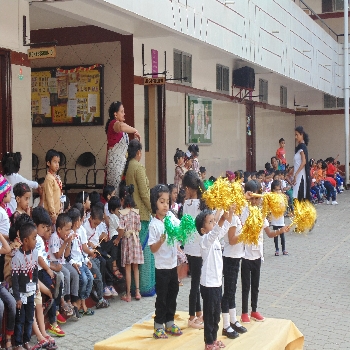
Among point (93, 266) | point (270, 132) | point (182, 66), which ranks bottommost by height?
point (93, 266)

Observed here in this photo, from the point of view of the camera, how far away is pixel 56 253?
22.7 feet

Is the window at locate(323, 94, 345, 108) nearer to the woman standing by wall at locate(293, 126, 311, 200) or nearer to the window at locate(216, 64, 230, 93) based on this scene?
the window at locate(216, 64, 230, 93)

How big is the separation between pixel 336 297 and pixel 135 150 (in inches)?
129

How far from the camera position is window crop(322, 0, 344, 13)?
93.3ft

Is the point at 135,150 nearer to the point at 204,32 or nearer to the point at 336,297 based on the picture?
the point at 336,297

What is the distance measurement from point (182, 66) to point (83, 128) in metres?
3.09

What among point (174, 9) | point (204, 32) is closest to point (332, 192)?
point (204, 32)

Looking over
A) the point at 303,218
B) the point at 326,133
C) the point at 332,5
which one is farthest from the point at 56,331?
the point at 332,5

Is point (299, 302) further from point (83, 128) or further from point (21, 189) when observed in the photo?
point (83, 128)

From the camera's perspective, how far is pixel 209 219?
19.1 feet

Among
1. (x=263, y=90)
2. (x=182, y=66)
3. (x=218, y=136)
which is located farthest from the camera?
(x=263, y=90)

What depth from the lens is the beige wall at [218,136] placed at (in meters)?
13.9

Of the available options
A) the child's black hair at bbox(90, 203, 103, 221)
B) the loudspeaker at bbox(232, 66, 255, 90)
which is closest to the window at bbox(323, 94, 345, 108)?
the loudspeaker at bbox(232, 66, 255, 90)

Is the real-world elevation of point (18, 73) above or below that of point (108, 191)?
above
